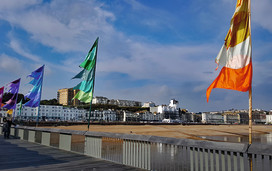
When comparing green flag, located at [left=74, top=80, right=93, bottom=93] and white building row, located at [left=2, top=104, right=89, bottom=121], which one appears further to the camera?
white building row, located at [left=2, top=104, right=89, bottom=121]

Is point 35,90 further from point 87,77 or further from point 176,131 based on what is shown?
point 176,131

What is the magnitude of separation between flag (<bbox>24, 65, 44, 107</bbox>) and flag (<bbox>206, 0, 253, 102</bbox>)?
54.6 ft

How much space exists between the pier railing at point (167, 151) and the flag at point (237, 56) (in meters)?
1.73

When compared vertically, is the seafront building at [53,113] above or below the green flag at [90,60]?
below

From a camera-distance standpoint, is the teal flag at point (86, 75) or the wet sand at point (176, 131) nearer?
the teal flag at point (86, 75)

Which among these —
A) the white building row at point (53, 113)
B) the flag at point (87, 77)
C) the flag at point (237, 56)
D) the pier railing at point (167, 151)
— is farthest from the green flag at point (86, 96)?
A: the white building row at point (53, 113)

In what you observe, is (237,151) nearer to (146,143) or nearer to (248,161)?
(248,161)

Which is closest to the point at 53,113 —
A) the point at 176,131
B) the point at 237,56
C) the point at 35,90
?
the point at 176,131

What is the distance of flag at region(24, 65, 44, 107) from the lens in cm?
1928

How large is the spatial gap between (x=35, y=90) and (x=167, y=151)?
629 inches

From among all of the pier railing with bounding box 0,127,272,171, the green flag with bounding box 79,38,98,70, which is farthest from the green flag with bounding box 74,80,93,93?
the pier railing with bounding box 0,127,272,171

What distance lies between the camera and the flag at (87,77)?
1235 cm

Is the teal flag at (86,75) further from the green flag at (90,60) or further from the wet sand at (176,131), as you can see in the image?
the wet sand at (176,131)

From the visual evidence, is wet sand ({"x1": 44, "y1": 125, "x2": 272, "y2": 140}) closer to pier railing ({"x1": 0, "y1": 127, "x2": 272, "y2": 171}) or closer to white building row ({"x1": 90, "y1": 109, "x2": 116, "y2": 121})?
pier railing ({"x1": 0, "y1": 127, "x2": 272, "y2": 171})
